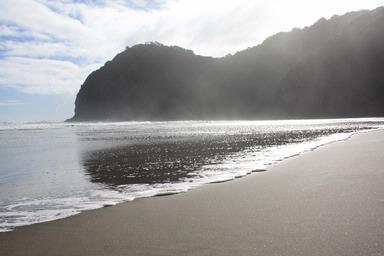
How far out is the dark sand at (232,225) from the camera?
5.13 meters

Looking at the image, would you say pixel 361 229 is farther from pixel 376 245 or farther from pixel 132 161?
pixel 132 161

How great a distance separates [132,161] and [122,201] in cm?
909

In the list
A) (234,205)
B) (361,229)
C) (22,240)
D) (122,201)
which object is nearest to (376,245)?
(361,229)

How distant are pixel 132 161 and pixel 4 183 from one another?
6.39 metres

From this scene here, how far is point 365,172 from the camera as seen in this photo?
437 inches

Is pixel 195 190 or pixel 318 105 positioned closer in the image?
pixel 195 190

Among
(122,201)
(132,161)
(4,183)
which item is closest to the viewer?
(122,201)

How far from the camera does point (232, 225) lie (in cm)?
623

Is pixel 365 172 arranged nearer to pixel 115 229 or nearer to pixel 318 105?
pixel 115 229

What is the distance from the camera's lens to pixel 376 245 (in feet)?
16.0

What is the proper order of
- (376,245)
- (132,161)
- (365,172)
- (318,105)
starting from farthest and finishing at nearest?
(318,105) → (132,161) → (365,172) → (376,245)

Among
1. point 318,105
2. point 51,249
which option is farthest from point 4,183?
point 318,105

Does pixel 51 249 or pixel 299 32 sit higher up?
pixel 299 32

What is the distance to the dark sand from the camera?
513 cm
